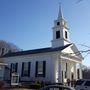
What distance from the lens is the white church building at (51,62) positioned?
36.2 meters

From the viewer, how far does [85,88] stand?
18266 mm

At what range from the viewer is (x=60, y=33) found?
4144 cm

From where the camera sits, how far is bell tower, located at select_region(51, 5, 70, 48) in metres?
40.8

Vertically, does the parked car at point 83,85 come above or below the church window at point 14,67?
below

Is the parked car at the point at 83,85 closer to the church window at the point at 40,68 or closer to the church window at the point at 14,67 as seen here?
the church window at the point at 40,68

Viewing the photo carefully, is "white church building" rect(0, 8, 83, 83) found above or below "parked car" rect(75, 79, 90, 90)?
above

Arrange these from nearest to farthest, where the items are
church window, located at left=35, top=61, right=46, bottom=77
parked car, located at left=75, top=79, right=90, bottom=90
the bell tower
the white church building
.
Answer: parked car, located at left=75, top=79, right=90, bottom=90 → the white church building → church window, located at left=35, top=61, right=46, bottom=77 → the bell tower

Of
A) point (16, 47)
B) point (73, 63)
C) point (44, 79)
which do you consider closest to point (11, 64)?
point (44, 79)

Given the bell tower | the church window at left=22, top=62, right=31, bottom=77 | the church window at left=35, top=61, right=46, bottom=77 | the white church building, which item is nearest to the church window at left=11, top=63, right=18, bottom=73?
the white church building

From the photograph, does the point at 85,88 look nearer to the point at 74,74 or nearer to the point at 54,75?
the point at 54,75

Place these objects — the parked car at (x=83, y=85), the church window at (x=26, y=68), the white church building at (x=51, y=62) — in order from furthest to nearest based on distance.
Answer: the church window at (x=26, y=68) → the white church building at (x=51, y=62) → the parked car at (x=83, y=85)

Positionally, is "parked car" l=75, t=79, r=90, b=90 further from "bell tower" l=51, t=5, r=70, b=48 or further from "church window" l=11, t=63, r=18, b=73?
"church window" l=11, t=63, r=18, b=73

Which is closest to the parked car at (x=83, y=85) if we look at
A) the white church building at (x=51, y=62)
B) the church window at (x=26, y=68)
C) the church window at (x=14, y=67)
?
the white church building at (x=51, y=62)

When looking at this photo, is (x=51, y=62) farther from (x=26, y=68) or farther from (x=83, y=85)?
(x=83, y=85)
